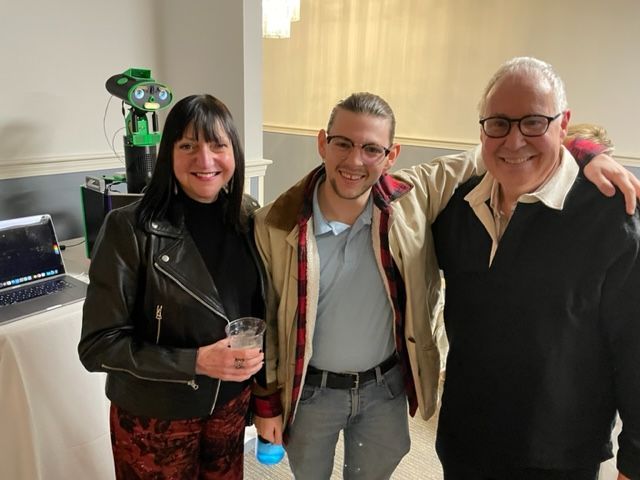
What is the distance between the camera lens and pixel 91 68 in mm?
2713

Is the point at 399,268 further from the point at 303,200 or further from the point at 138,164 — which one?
the point at 138,164

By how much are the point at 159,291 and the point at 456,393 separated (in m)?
0.82

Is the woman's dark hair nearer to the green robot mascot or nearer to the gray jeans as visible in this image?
the gray jeans

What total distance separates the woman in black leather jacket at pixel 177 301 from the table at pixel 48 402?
581mm

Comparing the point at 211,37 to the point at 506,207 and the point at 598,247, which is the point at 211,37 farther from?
the point at 598,247

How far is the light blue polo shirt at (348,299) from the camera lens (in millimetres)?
1373

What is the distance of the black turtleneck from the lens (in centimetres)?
128

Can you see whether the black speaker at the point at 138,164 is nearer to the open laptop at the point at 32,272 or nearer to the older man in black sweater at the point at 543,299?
the open laptop at the point at 32,272

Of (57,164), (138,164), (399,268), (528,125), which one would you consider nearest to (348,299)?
(399,268)

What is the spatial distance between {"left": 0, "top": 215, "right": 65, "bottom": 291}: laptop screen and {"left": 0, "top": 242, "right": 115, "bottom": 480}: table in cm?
27

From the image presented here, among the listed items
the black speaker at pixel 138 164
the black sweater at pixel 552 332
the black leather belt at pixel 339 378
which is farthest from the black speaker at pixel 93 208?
the black sweater at pixel 552 332

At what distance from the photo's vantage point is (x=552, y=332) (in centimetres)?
113

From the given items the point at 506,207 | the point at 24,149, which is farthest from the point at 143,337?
the point at 24,149

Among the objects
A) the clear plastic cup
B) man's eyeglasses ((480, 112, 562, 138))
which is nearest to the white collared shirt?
man's eyeglasses ((480, 112, 562, 138))
